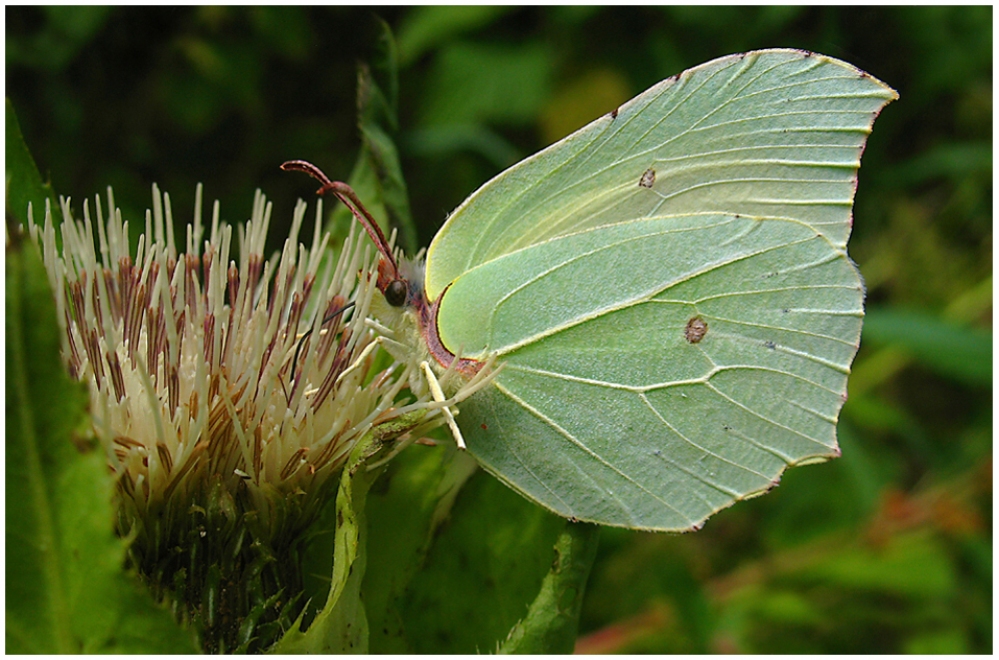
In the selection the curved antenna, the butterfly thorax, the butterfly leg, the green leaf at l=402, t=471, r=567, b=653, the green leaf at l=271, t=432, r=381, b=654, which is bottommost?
the green leaf at l=402, t=471, r=567, b=653

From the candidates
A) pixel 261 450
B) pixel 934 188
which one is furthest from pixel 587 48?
pixel 261 450

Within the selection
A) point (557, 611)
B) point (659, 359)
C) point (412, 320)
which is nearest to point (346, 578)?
point (557, 611)

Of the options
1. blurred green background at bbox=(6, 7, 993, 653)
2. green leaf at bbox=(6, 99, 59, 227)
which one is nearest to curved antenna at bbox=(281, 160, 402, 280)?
green leaf at bbox=(6, 99, 59, 227)

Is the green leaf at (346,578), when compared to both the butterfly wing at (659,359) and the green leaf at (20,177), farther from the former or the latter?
the green leaf at (20,177)

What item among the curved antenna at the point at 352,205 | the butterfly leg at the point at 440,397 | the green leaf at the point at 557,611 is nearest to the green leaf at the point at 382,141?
the curved antenna at the point at 352,205

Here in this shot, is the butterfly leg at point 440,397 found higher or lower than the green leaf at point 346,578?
higher

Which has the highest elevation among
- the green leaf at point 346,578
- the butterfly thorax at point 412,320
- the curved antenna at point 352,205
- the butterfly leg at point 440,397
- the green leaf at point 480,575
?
the curved antenna at point 352,205

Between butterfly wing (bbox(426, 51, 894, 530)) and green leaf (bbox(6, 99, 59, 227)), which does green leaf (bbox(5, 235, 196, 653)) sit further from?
green leaf (bbox(6, 99, 59, 227))
